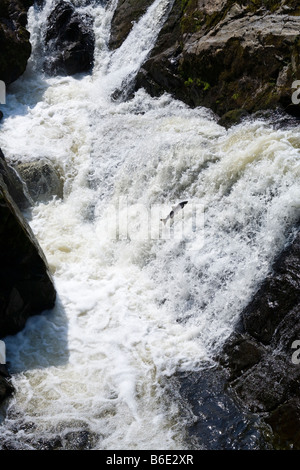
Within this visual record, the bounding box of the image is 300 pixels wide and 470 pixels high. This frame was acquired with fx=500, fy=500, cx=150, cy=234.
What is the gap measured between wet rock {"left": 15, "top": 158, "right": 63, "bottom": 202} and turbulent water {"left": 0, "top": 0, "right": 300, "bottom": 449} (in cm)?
19

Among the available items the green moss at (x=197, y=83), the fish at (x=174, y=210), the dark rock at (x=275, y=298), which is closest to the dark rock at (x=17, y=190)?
the fish at (x=174, y=210)

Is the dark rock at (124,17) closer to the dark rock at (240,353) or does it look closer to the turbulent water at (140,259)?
the turbulent water at (140,259)

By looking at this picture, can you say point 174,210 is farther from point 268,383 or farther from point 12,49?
point 12,49

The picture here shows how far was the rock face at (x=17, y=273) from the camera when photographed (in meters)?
6.70

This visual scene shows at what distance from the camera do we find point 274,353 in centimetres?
611

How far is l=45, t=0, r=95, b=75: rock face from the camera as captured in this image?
1411cm

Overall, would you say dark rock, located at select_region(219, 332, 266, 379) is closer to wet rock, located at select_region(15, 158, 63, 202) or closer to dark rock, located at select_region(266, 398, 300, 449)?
dark rock, located at select_region(266, 398, 300, 449)

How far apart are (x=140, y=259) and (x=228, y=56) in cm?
486

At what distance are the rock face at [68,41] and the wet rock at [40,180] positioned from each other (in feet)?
16.3

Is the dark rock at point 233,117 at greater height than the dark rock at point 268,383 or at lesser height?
greater

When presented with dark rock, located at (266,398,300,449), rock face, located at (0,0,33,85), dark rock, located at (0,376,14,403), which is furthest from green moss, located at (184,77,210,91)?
dark rock, located at (0,376,14,403)

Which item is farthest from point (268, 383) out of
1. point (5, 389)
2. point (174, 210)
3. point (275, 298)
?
point (174, 210)

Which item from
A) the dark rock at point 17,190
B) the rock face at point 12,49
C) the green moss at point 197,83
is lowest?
the dark rock at point 17,190
